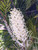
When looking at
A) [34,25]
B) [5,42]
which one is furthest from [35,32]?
[5,42]

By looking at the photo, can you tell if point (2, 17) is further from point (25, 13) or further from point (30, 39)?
point (30, 39)

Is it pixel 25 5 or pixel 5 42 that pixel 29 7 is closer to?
pixel 25 5

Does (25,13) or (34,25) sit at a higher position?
(25,13)

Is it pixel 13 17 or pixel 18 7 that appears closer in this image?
pixel 13 17

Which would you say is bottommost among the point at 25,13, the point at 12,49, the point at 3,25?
the point at 12,49

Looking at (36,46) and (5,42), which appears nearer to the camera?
(36,46)

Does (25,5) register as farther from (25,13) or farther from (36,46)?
(36,46)

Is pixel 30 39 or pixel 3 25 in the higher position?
pixel 3 25

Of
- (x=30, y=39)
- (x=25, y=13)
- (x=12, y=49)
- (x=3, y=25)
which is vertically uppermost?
(x=25, y=13)

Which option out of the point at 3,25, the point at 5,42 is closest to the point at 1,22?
the point at 3,25
